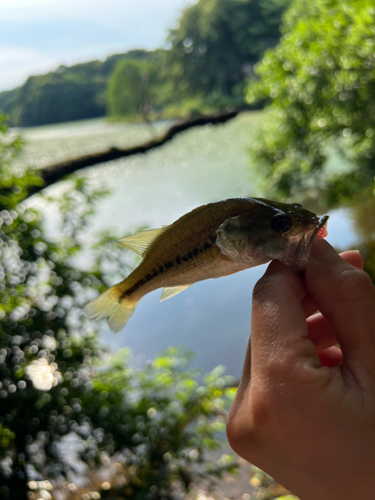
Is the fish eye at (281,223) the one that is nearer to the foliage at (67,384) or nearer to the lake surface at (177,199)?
the foliage at (67,384)

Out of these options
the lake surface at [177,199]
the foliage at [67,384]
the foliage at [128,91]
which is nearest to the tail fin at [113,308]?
the foliage at [67,384]

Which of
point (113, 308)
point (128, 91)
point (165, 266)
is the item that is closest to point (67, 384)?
point (113, 308)

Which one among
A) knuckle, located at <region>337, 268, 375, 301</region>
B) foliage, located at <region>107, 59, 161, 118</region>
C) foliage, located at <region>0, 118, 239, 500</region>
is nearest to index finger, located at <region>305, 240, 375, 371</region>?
knuckle, located at <region>337, 268, 375, 301</region>

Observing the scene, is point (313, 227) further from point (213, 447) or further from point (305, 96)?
point (305, 96)

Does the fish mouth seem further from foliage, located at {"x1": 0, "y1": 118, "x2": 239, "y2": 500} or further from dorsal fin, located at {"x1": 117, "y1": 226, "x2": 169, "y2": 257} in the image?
foliage, located at {"x1": 0, "y1": 118, "x2": 239, "y2": 500}

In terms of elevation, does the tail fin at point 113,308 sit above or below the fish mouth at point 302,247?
below

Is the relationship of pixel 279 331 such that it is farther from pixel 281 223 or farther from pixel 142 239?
pixel 142 239
